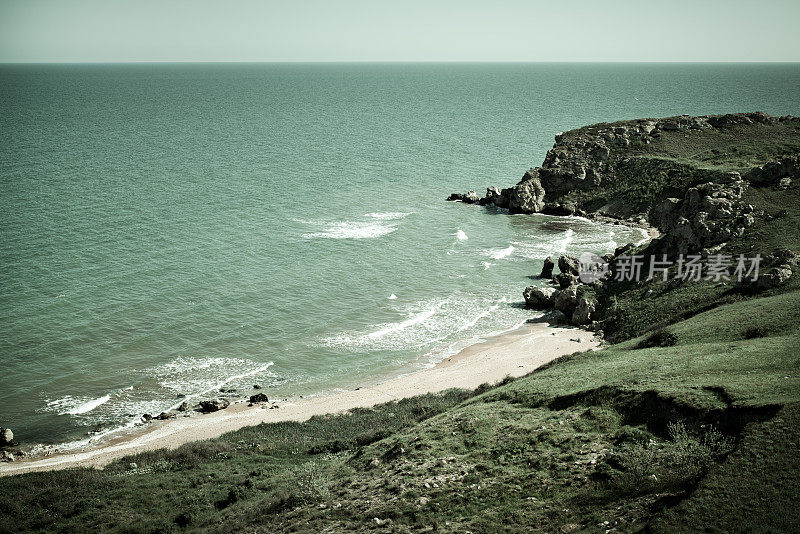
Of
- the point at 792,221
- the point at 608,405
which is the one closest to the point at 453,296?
the point at 792,221

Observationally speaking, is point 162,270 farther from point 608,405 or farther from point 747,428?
point 747,428

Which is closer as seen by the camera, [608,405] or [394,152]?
[608,405]

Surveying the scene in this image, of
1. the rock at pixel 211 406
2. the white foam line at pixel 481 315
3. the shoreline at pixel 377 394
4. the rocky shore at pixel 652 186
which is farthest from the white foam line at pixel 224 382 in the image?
the rocky shore at pixel 652 186

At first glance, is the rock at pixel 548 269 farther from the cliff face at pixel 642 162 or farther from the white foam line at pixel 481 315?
the cliff face at pixel 642 162

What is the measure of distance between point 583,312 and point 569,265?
36.0 ft

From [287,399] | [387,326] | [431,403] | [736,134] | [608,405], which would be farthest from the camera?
[736,134]

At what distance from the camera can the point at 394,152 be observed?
478ft

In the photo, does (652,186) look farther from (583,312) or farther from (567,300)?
(583,312)

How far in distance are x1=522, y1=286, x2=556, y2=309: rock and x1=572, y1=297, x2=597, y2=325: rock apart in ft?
17.6

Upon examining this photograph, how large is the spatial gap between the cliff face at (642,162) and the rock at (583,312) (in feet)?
104

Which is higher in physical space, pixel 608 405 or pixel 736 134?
pixel 736 134

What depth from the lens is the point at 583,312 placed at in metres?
55.0

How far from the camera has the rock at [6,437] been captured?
38362 mm

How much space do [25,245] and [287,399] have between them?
151 feet
